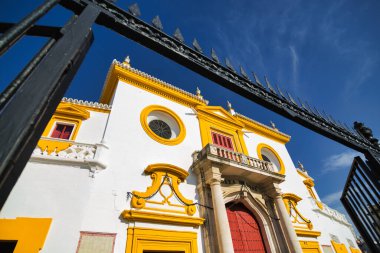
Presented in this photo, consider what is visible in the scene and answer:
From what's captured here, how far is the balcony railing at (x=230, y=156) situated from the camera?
873cm

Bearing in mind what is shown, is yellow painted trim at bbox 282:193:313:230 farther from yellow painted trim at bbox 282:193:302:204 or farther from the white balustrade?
the white balustrade

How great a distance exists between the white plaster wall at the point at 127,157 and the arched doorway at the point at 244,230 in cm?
201

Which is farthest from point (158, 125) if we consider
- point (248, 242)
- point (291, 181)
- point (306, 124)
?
point (291, 181)

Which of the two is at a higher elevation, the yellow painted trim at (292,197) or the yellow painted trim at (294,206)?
the yellow painted trim at (292,197)

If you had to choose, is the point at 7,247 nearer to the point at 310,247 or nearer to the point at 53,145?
the point at 53,145

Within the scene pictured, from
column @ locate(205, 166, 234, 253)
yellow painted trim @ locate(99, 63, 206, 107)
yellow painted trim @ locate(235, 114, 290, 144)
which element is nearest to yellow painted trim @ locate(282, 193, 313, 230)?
yellow painted trim @ locate(235, 114, 290, 144)

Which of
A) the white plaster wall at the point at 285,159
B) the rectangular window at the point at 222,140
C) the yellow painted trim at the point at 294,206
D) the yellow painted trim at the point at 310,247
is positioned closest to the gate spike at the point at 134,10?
the rectangular window at the point at 222,140

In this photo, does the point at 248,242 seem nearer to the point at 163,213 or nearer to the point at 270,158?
the point at 163,213

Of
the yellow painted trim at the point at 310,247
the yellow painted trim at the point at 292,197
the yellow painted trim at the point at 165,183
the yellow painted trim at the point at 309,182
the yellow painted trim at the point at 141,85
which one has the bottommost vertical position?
the yellow painted trim at the point at 310,247

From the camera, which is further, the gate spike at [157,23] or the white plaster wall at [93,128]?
the white plaster wall at [93,128]

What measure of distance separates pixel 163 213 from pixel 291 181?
1015 cm

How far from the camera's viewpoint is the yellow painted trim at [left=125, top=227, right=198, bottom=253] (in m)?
6.17

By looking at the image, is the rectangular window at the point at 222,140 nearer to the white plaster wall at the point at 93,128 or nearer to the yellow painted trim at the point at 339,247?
the white plaster wall at the point at 93,128

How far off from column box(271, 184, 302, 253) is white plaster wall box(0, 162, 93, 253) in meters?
8.49
